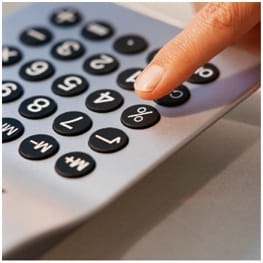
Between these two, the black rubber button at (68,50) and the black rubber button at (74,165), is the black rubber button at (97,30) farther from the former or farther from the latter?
the black rubber button at (74,165)

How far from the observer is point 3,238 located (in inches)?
11.7

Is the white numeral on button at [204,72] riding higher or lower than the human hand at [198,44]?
lower

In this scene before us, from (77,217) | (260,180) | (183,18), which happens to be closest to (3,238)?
(77,217)

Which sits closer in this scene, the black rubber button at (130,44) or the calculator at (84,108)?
the calculator at (84,108)

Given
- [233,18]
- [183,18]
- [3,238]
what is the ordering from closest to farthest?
[3,238] → [233,18] → [183,18]

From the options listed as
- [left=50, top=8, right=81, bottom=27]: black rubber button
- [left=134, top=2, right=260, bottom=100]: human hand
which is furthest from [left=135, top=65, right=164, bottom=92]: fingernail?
[left=50, top=8, right=81, bottom=27]: black rubber button

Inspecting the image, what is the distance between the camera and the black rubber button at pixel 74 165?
329 millimetres

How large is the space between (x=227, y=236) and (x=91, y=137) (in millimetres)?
87

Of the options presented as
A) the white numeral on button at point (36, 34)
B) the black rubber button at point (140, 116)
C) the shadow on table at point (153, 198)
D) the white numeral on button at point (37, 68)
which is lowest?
the shadow on table at point (153, 198)

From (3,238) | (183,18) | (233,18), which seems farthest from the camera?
(183,18)

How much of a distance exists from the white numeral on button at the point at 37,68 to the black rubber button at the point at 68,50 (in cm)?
1

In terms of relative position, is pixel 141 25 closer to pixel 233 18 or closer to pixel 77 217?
pixel 233 18

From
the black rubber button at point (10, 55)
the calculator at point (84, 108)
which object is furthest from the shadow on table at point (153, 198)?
the black rubber button at point (10, 55)

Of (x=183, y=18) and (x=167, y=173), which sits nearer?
(x=167, y=173)
